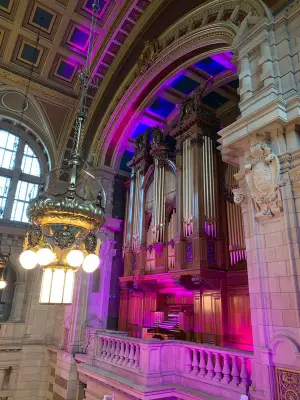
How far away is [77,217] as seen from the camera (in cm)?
386

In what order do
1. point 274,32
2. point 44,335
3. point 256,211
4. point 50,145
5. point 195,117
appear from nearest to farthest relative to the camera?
point 256,211, point 274,32, point 195,117, point 44,335, point 50,145

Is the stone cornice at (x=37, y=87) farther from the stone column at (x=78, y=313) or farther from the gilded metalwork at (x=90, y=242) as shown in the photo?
the gilded metalwork at (x=90, y=242)

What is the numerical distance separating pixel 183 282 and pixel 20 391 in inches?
271

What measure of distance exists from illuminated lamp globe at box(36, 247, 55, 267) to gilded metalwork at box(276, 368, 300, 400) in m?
3.11

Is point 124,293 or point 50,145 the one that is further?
point 50,145

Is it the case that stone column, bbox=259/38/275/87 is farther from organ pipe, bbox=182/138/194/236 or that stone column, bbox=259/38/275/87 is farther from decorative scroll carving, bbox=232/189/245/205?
organ pipe, bbox=182/138/194/236

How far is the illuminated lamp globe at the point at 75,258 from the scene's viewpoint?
3.73 metres

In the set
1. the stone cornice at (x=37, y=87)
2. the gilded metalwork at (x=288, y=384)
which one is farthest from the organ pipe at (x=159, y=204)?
the stone cornice at (x=37, y=87)

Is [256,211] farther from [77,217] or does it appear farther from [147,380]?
[147,380]

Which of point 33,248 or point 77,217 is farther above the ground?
point 77,217

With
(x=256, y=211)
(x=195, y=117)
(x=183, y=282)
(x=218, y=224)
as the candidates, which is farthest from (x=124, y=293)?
(x=256, y=211)

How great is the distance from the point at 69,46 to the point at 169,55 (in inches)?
175

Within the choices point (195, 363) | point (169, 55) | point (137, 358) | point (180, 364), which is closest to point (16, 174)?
point (169, 55)

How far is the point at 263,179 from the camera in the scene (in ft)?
14.4
